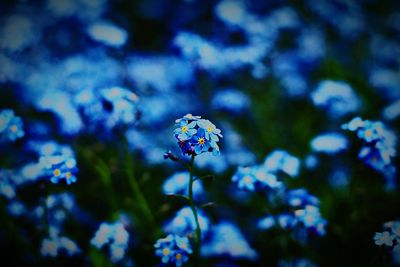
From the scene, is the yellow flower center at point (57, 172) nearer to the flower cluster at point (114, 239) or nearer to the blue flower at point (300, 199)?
the flower cluster at point (114, 239)

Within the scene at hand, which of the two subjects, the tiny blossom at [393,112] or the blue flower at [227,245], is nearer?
the blue flower at [227,245]

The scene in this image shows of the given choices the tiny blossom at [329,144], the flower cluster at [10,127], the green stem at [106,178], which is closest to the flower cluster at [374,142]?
the tiny blossom at [329,144]

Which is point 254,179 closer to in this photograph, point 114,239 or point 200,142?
point 200,142

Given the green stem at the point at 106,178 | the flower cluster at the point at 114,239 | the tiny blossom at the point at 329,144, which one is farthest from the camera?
the tiny blossom at the point at 329,144

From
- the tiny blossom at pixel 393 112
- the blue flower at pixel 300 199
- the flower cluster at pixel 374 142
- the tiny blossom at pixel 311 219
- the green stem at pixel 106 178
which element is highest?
the tiny blossom at pixel 393 112

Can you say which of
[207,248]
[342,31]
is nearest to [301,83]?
[342,31]

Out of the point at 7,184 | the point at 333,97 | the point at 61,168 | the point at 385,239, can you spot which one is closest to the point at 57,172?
the point at 61,168

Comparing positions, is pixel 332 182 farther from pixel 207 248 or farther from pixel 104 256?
pixel 104 256

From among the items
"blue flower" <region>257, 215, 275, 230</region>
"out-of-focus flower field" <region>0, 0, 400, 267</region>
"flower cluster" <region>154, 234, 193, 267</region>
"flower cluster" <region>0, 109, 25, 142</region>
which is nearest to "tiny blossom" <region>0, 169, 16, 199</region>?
"out-of-focus flower field" <region>0, 0, 400, 267</region>

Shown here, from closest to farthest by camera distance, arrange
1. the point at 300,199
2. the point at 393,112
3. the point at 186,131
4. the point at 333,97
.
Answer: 1. the point at 186,131
2. the point at 300,199
3. the point at 333,97
4. the point at 393,112
